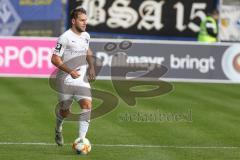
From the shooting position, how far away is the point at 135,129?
18.2 meters

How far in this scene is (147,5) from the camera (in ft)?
125

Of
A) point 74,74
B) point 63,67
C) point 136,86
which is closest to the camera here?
point 74,74

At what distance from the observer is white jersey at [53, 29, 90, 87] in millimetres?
14555

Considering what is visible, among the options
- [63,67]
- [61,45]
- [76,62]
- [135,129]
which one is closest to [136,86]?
[135,129]

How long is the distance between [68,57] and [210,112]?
804 centimetres

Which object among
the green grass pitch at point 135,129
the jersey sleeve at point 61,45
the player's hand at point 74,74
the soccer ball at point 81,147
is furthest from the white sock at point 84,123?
the jersey sleeve at point 61,45

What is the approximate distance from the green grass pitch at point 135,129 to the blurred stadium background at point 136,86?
0.02 m

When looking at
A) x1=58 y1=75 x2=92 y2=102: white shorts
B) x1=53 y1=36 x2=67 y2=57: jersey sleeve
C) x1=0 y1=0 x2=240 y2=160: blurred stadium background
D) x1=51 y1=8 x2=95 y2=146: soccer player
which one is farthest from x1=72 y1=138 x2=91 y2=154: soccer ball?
x1=53 y1=36 x2=67 y2=57: jersey sleeve

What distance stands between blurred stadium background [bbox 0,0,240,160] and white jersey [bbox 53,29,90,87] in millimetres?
1366

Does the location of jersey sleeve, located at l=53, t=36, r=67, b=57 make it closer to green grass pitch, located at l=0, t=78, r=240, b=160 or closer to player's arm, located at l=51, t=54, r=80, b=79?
Result: player's arm, located at l=51, t=54, r=80, b=79

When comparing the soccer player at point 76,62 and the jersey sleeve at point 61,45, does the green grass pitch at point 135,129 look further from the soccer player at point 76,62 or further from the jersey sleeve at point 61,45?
the jersey sleeve at point 61,45

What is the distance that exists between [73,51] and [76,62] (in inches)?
8.7

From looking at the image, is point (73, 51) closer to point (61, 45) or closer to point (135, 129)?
point (61, 45)

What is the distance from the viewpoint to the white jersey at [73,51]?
1455 centimetres
